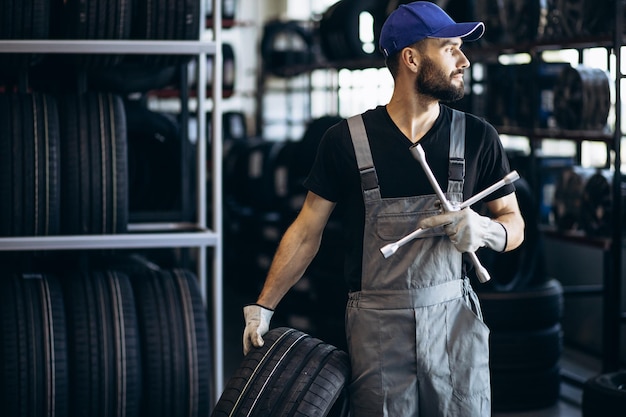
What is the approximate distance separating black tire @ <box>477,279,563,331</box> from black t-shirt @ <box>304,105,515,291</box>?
7.45 ft

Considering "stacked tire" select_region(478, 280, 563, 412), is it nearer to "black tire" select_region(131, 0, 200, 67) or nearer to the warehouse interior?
the warehouse interior

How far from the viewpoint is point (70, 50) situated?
394 cm

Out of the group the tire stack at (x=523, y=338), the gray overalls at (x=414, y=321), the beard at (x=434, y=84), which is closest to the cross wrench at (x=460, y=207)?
the gray overalls at (x=414, y=321)

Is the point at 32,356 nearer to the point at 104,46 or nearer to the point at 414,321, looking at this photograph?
the point at 104,46

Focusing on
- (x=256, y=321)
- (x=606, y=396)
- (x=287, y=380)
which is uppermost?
(x=256, y=321)

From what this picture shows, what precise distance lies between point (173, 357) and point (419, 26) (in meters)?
1.80

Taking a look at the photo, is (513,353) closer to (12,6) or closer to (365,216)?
(365,216)

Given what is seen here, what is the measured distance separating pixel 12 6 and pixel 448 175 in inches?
81.0

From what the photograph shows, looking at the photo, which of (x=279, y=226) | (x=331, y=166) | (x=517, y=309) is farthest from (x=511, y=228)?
(x=279, y=226)

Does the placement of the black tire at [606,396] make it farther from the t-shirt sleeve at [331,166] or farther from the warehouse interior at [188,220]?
the t-shirt sleeve at [331,166]

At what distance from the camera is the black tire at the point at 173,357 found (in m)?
4.00

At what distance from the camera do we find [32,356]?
12.7 feet

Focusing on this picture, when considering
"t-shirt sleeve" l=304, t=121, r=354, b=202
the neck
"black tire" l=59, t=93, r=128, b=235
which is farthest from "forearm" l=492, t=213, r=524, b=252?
"black tire" l=59, t=93, r=128, b=235

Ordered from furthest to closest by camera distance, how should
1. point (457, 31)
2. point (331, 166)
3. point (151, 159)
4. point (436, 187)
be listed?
point (151, 159) → point (331, 166) → point (457, 31) → point (436, 187)
